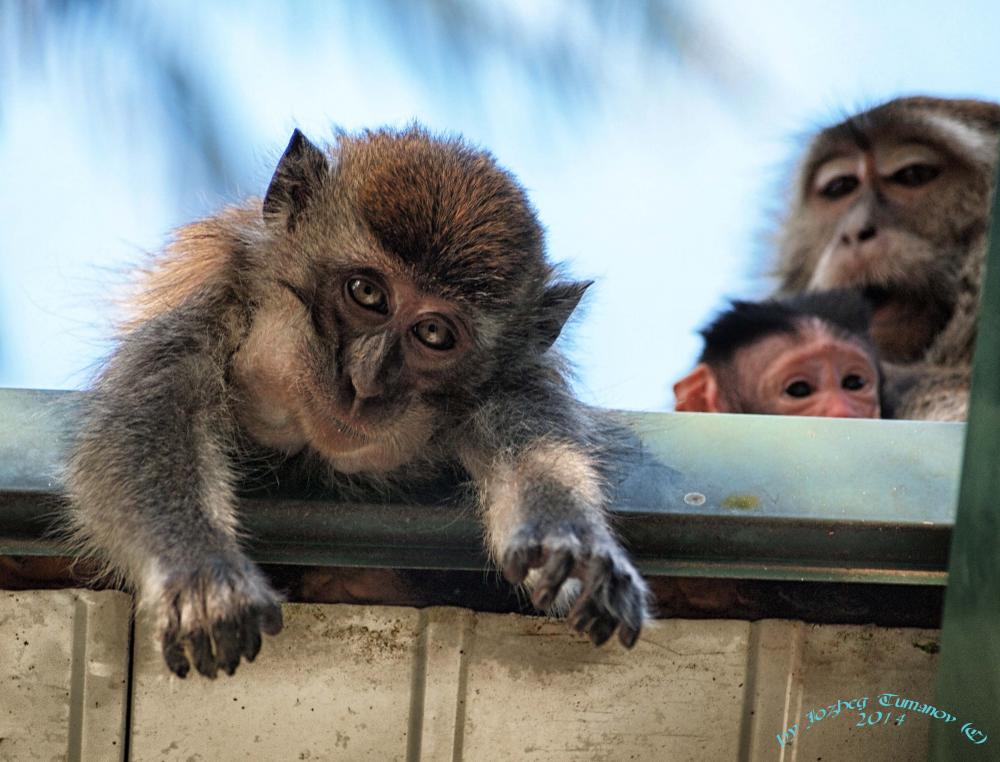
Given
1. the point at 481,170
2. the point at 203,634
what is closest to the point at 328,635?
the point at 203,634

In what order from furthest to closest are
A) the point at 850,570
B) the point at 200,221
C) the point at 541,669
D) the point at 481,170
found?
the point at 200,221 < the point at 481,170 < the point at 541,669 < the point at 850,570

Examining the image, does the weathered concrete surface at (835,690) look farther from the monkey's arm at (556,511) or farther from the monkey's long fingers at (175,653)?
the monkey's long fingers at (175,653)

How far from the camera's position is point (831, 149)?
714 centimetres

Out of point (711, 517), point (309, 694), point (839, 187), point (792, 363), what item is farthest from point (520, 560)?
point (839, 187)

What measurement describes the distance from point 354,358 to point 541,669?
0.86m

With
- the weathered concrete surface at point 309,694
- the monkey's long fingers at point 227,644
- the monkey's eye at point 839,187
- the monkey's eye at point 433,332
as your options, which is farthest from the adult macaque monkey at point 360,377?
the monkey's eye at point 839,187

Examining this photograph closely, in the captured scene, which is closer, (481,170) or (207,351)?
(207,351)

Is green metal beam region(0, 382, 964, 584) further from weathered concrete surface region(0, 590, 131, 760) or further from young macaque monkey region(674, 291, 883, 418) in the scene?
young macaque monkey region(674, 291, 883, 418)

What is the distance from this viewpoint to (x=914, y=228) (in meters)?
6.49

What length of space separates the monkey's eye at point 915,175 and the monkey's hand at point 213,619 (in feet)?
16.7

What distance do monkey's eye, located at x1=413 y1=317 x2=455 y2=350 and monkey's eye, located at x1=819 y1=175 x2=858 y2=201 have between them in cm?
432

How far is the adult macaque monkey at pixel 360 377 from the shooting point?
2789 mm

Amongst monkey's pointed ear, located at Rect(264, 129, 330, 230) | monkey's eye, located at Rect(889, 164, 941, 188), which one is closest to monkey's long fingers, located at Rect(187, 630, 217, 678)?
monkey's pointed ear, located at Rect(264, 129, 330, 230)

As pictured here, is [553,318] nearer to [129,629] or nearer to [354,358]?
[354,358]
